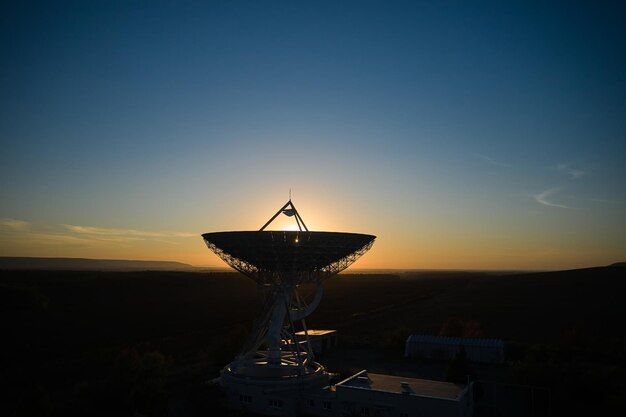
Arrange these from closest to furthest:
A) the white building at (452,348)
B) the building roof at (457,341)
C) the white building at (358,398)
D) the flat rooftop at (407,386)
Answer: the white building at (358,398), the flat rooftop at (407,386), the white building at (452,348), the building roof at (457,341)

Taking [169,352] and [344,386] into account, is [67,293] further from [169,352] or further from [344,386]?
[344,386]

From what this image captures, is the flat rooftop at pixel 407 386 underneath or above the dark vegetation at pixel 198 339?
above

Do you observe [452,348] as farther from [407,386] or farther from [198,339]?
[198,339]

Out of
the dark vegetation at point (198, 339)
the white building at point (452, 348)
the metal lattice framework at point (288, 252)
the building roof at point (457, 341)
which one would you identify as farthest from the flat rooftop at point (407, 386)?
the building roof at point (457, 341)

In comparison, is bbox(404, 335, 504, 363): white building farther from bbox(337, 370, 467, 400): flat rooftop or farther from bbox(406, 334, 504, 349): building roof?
bbox(337, 370, 467, 400): flat rooftop

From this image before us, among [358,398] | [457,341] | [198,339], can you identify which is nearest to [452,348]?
[457,341]

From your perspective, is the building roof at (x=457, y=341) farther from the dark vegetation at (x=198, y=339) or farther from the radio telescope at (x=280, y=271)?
the radio telescope at (x=280, y=271)
